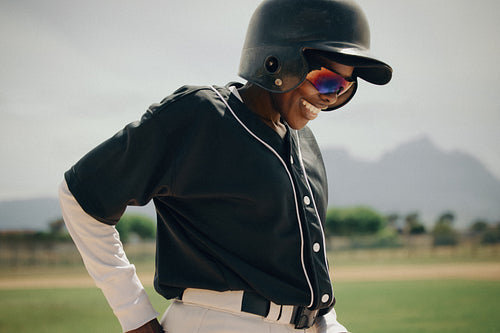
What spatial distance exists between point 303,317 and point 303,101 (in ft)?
2.60

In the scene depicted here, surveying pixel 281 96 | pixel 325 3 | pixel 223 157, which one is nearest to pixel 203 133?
pixel 223 157

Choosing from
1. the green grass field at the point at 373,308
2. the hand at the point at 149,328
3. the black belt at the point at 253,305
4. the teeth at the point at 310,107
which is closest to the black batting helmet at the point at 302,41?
the teeth at the point at 310,107

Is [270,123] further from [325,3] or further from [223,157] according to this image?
[325,3]

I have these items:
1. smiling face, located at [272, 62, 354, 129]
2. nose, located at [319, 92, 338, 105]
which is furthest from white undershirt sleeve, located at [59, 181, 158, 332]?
nose, located at [319, 92, 338, 105]

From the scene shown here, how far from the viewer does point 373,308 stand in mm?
15453

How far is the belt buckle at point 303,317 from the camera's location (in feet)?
6.02

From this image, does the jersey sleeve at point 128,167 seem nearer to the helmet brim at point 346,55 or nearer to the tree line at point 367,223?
the helmet brim at point 346,55

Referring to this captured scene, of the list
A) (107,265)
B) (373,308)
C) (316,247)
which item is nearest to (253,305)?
(316,247)

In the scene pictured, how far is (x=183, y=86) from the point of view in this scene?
1.91m

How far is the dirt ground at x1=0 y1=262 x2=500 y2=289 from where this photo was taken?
952 inches

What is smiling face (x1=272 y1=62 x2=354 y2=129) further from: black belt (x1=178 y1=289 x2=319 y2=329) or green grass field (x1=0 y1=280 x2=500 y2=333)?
green grass field (x1=0 y1=280 x2=500 y2=333)

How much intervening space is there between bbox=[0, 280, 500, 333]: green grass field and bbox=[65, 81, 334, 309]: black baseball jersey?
10655 mm

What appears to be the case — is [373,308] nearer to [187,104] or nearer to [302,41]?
[302,41]

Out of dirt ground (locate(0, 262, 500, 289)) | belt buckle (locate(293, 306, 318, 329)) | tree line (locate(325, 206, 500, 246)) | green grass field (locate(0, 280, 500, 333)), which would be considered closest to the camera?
belt buckle (locate(293, 306, 318, 329))
